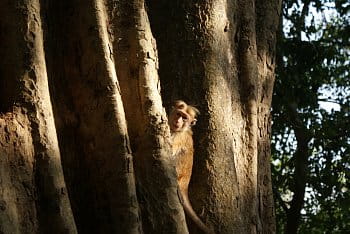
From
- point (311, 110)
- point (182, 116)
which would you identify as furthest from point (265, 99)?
point (311, 110)

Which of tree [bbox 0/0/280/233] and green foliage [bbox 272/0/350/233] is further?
green foliage [bbox 272/0/350/233]

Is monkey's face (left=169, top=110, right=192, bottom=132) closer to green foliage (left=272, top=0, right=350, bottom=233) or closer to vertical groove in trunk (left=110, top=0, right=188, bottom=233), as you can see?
vertical groove in trunk (left=110, top=0, right=188, bottom=233)

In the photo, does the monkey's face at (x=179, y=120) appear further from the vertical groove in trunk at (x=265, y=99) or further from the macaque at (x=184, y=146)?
the vertical groove in trunk at (x=265, y=99)

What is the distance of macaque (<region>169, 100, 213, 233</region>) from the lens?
434 centimetres

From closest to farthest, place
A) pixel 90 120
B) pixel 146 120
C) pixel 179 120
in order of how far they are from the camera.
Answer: pixel 90 120, pixel 146 120, pixel 179 120

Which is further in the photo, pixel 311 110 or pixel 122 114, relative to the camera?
pixel 311 110

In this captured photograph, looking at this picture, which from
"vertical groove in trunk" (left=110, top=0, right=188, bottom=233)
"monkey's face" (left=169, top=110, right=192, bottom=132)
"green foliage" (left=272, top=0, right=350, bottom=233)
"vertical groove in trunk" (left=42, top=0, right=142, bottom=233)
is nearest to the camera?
"vertical groove in trunk" (left=42, top=0, right=142, bottom=233)

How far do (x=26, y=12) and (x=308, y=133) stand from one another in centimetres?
740

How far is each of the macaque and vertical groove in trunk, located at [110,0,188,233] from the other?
0.22m

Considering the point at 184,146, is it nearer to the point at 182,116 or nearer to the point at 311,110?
the point at 182,116

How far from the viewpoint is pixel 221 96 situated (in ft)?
15.0

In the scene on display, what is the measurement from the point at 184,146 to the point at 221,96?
2.25 feet

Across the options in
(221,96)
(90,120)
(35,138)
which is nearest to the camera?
(35,138)

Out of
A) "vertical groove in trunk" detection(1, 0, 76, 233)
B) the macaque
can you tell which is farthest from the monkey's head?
"vertical groove in trunk" detection(1, 0, 76, 233)
